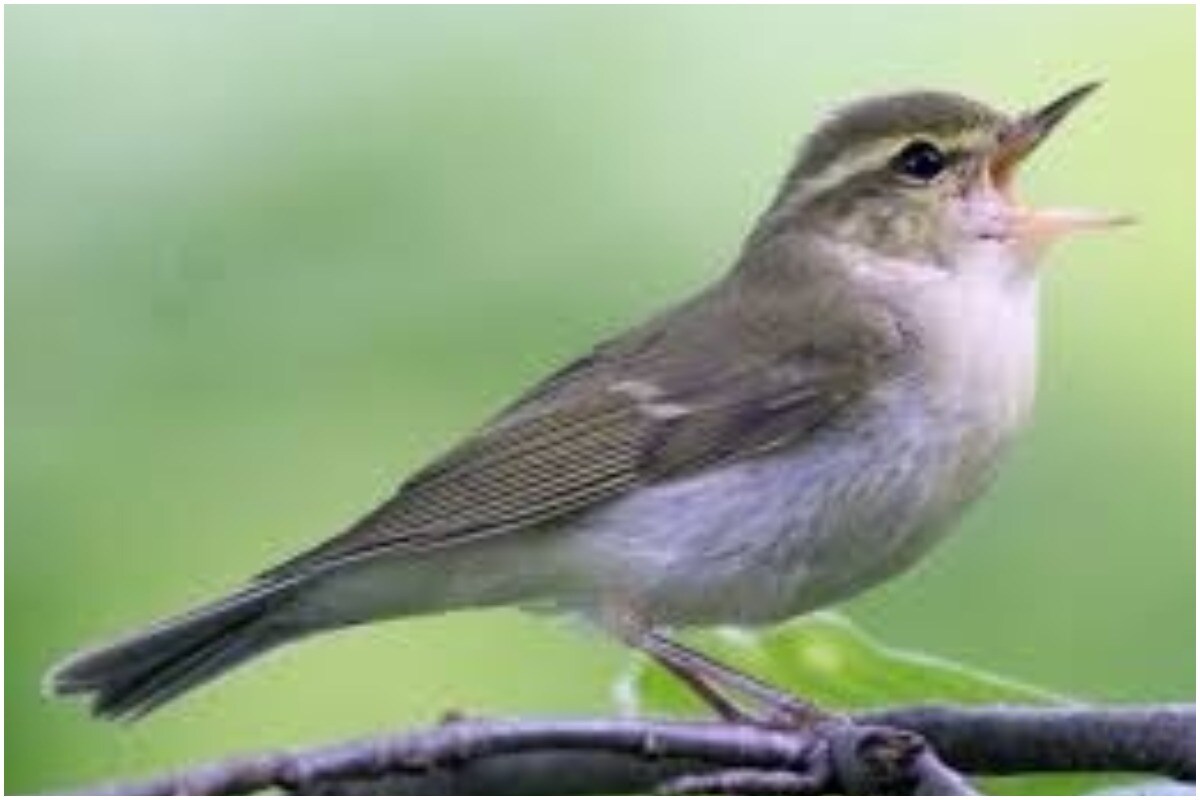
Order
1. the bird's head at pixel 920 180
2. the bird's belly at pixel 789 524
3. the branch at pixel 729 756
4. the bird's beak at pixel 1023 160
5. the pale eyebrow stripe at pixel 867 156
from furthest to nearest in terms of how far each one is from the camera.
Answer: the pale eyebrow stripe at pixel 867 156 < the bird's head at pixel 920 180 < the bird's belly at pixel 789 524 < the bird's beak at pixel 1023 160 < the branch at pixel 729 756

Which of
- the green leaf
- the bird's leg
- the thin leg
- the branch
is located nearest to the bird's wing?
the bird's leg

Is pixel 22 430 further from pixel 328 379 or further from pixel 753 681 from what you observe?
pixel 753 681

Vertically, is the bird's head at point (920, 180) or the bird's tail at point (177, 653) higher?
the bird's head at point (920, 180)

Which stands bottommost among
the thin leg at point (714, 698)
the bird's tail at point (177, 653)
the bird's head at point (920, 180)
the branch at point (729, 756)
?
the bird's tail at point (177, 653)

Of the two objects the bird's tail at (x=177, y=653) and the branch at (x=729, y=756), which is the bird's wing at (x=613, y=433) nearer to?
the bird's tail at (x=177, y=653)

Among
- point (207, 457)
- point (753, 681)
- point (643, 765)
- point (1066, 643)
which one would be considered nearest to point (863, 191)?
point (1066, 643)

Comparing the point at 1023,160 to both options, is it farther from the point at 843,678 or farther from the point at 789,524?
the point at 843,678

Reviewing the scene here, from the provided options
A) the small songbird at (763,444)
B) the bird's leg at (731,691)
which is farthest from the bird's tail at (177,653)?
the bird's leg at (731,691)
